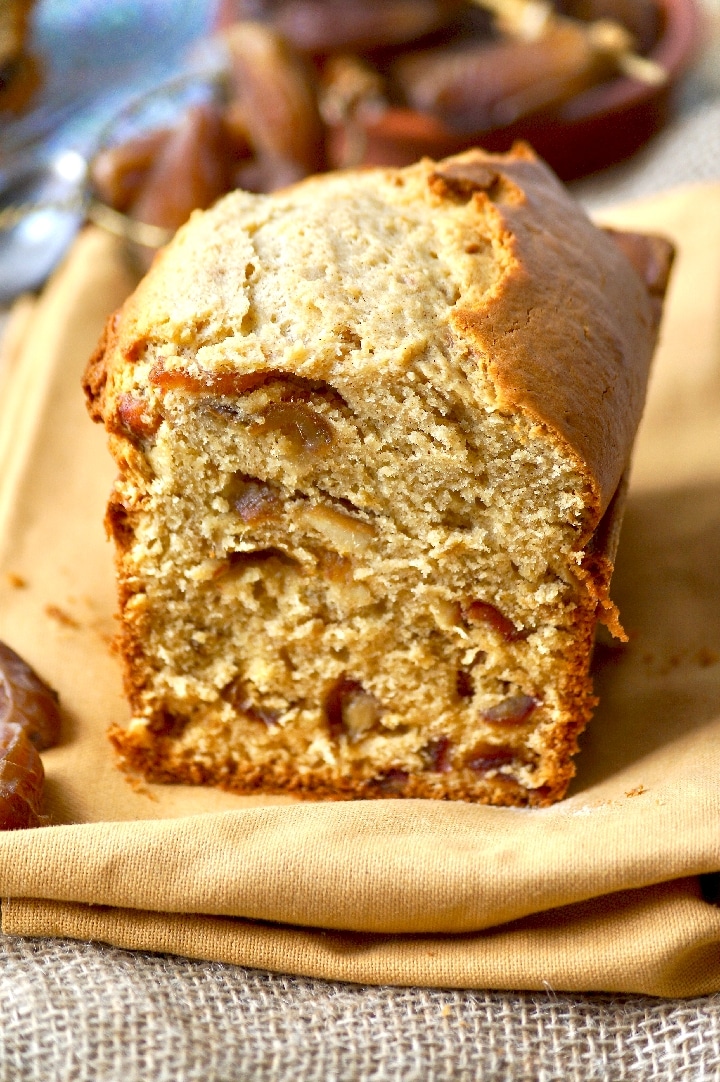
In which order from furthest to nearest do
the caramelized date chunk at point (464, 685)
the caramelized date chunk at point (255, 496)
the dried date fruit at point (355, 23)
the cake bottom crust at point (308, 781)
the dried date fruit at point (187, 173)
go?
1. the dried date fruit at point (355, 23)
2. the dried date fruit at point (187, 173)
3. the cake bottom crust at point (308, 781)
4. the caramelized date chunk at point (464, 685)
5. the caramelized date chunk at point (255, 496)

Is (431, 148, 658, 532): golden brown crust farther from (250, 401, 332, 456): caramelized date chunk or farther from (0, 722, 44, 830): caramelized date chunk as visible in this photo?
(0, 722, 44, 830): caramelized date chunk

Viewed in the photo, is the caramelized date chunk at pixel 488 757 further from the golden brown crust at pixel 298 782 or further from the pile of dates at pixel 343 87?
the pile of dates at pixel 343 87

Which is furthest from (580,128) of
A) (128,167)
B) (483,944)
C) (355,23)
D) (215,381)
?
(483,944)

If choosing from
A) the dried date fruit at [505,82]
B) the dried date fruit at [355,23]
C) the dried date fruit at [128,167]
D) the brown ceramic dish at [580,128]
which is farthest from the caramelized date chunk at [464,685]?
the dried date fruit at [355,23]

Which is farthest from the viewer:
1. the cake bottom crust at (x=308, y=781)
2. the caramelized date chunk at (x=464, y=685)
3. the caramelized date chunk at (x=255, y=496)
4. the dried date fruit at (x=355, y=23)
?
the dried date fruit at (x=355, y=23)

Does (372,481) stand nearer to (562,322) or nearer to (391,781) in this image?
(562,322)

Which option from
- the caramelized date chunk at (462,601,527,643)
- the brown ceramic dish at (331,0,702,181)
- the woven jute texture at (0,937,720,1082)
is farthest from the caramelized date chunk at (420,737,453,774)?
the brown ceramic dish at (331,0,702,181)
